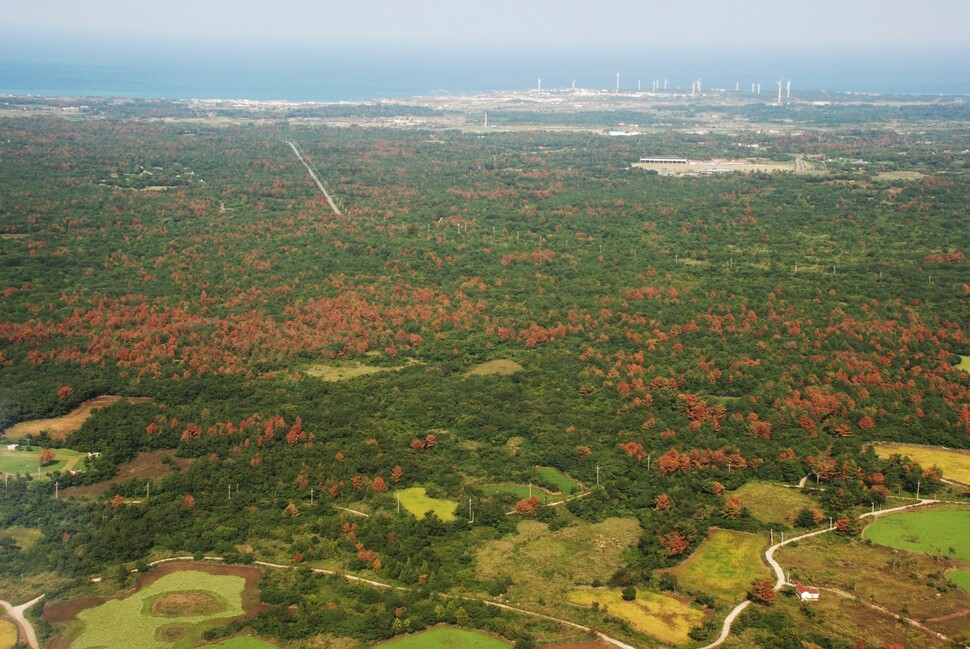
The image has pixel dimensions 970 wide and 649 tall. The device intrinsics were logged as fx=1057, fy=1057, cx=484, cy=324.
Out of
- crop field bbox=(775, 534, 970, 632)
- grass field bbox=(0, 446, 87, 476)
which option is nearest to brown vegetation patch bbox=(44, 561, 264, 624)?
grass field bbox=(0, 446, 87, 476)

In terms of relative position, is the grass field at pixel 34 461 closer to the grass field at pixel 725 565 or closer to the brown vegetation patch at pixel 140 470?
the brown vegetation patch at pixel 140 470

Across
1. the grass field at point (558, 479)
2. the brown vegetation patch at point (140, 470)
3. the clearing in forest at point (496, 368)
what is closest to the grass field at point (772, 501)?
the grass field at point (558, 479)

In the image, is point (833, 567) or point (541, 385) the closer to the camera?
point (833, 567)

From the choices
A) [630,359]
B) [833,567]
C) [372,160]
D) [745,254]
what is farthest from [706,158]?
[833,567]

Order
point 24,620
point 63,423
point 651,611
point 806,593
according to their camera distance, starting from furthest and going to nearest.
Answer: point 63,423 → point 806,593 → point 651,611 → point 24,620

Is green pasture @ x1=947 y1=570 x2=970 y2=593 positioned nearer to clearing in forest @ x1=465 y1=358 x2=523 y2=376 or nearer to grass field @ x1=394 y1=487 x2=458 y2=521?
grass field @ x1=394 y1=487 x2=458 y2=521

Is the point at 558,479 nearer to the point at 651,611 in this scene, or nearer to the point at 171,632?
A: the point at 651,611

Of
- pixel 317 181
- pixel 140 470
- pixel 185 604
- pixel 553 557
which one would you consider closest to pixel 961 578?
pixel 553 557

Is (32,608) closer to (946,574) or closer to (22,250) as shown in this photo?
(946,574)
